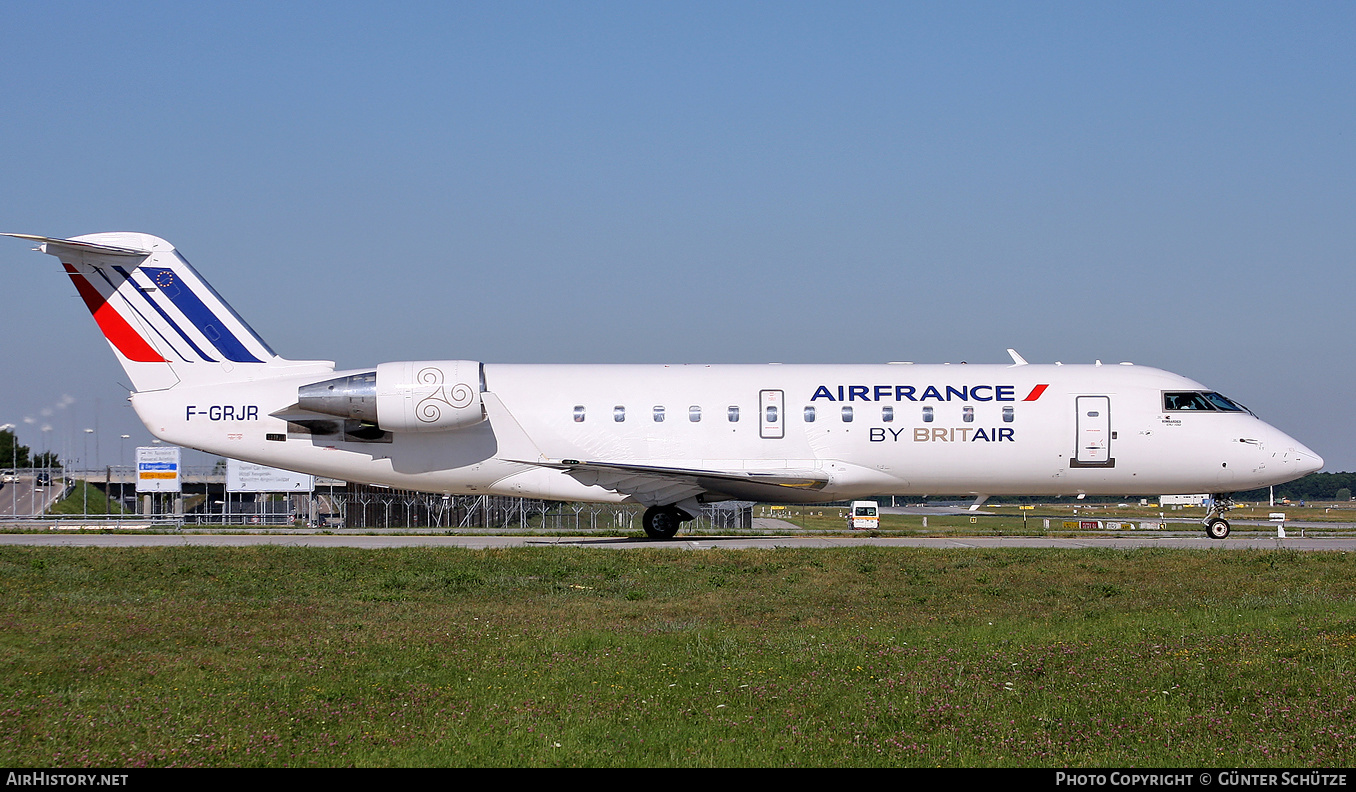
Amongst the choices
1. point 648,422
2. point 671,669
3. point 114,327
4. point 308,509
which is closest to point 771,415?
point 648,422

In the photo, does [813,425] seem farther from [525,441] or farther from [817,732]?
[817,732]

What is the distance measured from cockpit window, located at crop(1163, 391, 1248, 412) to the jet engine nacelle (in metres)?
16.5

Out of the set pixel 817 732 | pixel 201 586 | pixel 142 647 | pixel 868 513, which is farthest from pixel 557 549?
pixel 868 513

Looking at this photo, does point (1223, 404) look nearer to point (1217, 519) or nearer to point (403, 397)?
point (1217, 519)

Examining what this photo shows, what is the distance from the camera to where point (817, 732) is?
7.85m

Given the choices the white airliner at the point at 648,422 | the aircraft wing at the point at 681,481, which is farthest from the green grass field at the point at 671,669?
the white airliner at the point at 648,422

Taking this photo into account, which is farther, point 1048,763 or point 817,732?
point 817,732

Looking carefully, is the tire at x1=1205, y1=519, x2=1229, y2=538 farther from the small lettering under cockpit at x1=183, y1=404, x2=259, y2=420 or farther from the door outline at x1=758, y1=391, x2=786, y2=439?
the small lettering under cockpit at x1=183, y1=404, x2=259, y2=420

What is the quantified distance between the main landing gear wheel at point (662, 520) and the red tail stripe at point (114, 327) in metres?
12.1

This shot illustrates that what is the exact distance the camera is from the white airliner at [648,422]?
2534cm

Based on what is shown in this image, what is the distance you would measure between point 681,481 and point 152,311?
509 inches

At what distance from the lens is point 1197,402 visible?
26500mm

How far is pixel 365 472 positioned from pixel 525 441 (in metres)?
3.90

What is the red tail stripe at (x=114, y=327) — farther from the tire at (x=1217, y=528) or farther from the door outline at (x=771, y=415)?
the tire at (x=1217, y=528)
